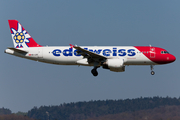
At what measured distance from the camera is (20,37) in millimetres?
55625

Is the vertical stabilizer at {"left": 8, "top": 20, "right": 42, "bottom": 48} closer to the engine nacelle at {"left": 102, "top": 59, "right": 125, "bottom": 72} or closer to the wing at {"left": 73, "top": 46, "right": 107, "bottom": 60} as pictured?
the wing at {"left": 73, "top": 46, "right": 107, "bottom": 60}

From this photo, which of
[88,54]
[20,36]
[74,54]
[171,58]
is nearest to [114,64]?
[88,54]

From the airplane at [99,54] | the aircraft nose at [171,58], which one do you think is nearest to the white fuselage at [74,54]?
the airplane at [99,54]

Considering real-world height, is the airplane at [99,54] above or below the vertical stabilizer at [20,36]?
below

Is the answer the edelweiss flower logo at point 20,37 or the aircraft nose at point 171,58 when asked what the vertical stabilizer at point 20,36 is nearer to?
the edelweiss flower logo at point 20,37

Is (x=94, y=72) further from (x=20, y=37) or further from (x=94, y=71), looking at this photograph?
(x=20, y=37)

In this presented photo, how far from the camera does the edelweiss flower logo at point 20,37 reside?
54.9 m

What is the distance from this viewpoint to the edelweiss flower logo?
54875 mm

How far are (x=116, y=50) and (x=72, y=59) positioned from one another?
664 centimetres

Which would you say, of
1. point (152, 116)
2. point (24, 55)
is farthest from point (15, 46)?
point (152, 116)

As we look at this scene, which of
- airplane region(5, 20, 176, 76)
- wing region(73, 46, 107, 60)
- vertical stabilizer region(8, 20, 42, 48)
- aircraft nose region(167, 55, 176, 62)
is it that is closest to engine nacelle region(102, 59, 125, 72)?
airplane region(5, 20, 176, 76)

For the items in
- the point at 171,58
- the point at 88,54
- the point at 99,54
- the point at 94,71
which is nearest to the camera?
the point at 88,54

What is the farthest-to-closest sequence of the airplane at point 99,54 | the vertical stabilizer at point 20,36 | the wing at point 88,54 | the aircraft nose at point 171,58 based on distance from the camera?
1. the vertical stabilizer at point 20,36
2. the aircraft nose at point 171,58
3. the airplane at point 99,54
4. the wing at point 88,54

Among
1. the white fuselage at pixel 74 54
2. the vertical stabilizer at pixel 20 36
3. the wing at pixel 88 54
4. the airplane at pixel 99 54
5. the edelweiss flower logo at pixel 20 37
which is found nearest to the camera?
the wing at pixel 88 54
